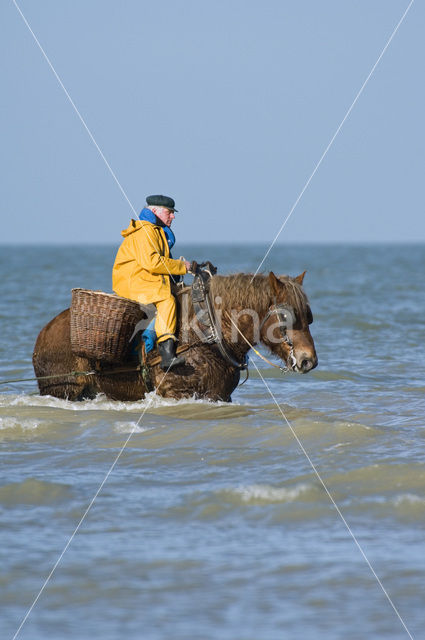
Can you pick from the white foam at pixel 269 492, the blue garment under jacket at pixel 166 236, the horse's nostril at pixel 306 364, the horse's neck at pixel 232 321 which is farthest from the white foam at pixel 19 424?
the white foam at pixel 269 492

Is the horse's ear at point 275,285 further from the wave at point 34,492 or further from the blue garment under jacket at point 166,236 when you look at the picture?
the wave at point 34,492


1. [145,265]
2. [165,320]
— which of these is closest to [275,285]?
[165,320]

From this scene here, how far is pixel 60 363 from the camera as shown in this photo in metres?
8.98

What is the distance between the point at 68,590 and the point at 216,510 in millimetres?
1398

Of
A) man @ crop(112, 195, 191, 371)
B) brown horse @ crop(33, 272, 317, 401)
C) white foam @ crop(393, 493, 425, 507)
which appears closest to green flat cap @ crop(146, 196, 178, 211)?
man @ crop(112, 195, 191, 371)

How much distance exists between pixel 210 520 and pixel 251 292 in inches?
118

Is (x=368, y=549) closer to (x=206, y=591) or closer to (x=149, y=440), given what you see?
(x=206, y=591)

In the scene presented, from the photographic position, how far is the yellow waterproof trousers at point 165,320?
832 cm

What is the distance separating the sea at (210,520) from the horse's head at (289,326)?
602mm

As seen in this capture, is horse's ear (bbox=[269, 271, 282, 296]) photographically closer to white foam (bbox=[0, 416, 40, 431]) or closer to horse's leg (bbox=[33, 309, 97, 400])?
horse's leg (bbox=[33, 309, 97, 400])

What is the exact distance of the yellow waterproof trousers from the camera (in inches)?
328

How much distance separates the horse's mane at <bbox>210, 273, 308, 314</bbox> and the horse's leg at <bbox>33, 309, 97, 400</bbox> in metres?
1.41

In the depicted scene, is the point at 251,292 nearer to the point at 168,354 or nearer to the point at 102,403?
the point at 168,354

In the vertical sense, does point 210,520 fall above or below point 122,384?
above
